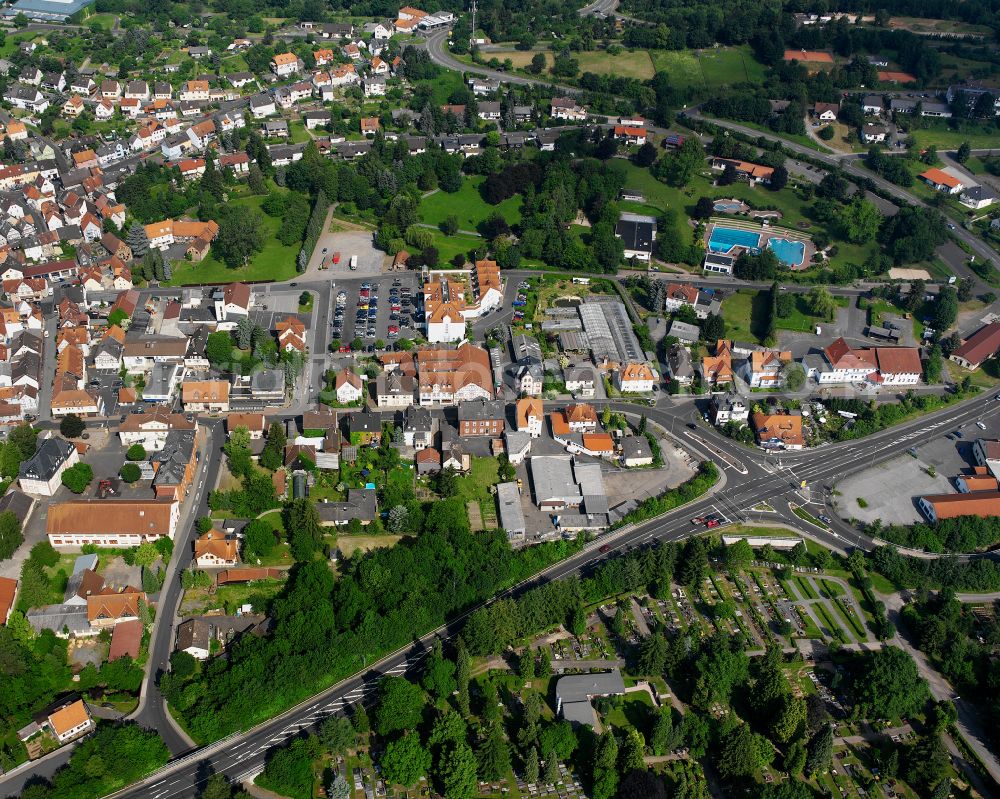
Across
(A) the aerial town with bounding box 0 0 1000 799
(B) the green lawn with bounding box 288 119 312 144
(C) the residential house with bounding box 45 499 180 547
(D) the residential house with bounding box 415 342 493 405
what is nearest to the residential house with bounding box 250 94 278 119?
(A) the aerial town with bounding box 0 0 1000 799

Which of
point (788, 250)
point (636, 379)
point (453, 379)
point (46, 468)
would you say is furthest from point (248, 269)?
point (788, 250)

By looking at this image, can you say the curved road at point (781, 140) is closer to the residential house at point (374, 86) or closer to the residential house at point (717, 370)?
the residential house at point (374, 86)

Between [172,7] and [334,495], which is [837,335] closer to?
[334,495]

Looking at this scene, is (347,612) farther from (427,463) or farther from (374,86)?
(374,86)

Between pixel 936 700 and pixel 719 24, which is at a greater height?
pixel 719 24

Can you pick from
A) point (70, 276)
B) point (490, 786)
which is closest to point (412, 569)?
point (490, 786)
